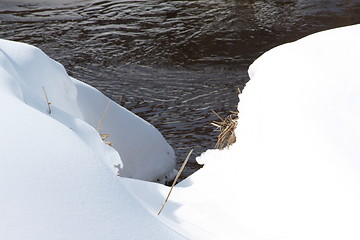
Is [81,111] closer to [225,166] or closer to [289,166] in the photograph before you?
[225,166]

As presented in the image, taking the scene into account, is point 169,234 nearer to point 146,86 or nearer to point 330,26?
point 146,86

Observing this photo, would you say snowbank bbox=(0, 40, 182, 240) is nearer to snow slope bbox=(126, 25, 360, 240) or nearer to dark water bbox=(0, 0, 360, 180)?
snow slope bbox=(126, 25, 360, 240)

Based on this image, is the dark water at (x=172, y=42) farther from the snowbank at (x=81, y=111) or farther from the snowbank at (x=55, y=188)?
the snowbank at (x=55, y=188)

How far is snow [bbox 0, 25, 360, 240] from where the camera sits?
5.18 ft

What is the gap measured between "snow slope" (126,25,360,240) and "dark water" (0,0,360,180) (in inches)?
63.6

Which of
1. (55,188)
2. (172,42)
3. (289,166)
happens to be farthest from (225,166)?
(172,42)

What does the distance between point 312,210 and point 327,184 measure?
113 millimetres

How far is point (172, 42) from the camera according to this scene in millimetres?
6852

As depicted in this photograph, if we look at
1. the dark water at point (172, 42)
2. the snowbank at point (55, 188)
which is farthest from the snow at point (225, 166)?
the dark water at point (172, 42)

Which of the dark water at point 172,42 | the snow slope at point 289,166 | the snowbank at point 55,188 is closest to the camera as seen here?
the snowbank at point 55,188

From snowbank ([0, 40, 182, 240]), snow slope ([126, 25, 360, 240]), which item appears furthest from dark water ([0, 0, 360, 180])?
snowbank ([0, 40, 182, 240])

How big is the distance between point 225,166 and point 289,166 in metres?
0.28

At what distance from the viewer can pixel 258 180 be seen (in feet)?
7.47

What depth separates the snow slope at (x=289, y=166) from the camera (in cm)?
208
